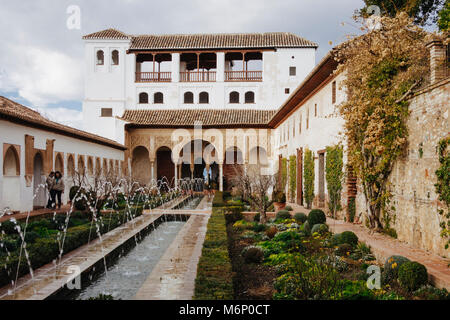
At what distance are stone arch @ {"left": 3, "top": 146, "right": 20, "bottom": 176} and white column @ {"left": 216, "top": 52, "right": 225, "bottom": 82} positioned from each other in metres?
18.6

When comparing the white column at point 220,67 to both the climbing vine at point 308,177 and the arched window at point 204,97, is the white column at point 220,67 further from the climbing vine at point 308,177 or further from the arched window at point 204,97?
the climbing vine at point 308,177

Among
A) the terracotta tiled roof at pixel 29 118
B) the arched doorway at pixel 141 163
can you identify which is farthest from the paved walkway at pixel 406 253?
the arched doorway at pixel 141 163

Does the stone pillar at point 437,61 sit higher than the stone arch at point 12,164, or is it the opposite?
the stone pillar at point 437,61

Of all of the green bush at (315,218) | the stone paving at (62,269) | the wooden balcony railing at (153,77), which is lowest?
the stone paving at (62,269)

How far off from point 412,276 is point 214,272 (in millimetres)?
2523

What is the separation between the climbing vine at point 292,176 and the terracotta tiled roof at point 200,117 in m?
7.38

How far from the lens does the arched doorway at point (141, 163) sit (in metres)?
28.7

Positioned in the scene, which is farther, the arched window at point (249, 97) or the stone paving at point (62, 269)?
the arched window at point (249, 97)

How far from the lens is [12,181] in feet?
42.2

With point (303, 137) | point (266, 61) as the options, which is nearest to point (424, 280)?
point (303, 137)

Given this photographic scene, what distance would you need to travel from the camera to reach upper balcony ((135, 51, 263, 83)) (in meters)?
29.7

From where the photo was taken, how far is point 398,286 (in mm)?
5453

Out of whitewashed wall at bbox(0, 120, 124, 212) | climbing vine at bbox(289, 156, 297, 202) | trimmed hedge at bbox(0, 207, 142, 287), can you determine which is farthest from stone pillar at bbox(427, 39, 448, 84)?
climbing vine at bbox(289, 156, 297, 202)

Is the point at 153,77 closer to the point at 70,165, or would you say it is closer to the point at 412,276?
the point at 70,165
